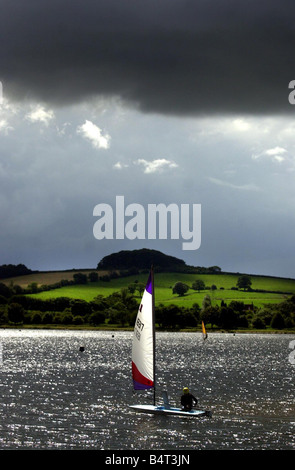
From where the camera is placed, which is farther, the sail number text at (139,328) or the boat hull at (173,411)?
the sail number text at (139,328)

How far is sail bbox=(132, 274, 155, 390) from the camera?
208 ft

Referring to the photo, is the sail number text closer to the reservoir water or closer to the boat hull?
the boat hull

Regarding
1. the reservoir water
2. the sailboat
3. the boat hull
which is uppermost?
the sailboat

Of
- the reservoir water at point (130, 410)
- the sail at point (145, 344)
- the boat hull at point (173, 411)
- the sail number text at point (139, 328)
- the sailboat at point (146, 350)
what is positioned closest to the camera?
the reservoir water at point (130, 410)

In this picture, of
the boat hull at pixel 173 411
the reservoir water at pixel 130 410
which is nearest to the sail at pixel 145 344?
the boat hull at pixel 173 411

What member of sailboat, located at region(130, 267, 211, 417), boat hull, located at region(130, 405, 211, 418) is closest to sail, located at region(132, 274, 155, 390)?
sailboat, located at region(130, 267, 211, 417)

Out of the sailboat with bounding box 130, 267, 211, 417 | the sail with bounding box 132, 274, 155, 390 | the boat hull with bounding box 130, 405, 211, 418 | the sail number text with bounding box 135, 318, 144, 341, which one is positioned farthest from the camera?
the sail number text with bounding box 135, 318, 144, 341

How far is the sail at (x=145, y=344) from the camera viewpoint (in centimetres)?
6325

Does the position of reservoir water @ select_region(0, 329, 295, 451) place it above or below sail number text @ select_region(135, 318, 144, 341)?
below

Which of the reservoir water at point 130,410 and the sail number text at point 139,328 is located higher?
the sail number text at point 139,328

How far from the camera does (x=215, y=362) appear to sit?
486ft

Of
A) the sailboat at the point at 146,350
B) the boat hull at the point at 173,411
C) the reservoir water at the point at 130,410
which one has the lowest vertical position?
the reservoir water at the point at 130,410

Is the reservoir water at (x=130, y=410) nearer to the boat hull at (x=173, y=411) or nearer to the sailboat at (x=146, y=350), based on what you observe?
the boat hull at (x=173, y=411)
